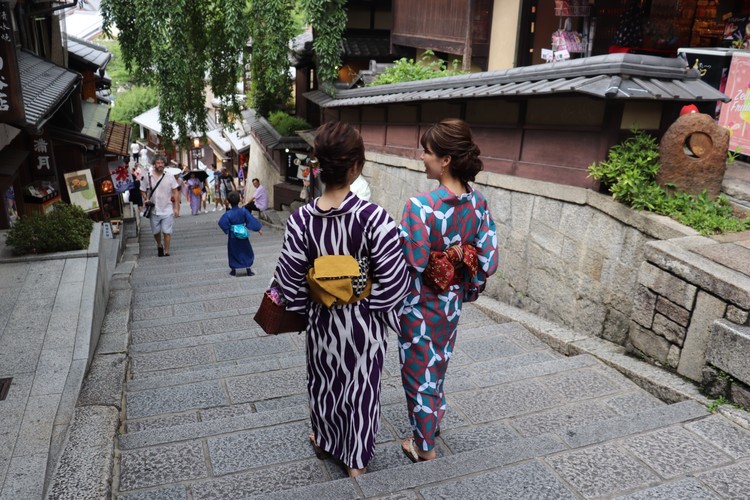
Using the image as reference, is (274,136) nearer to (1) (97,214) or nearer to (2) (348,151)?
Answer: (1) (97,214)

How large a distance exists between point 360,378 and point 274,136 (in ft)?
62.9

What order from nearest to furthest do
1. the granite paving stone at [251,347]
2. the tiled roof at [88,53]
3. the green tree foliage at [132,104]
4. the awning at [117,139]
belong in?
the granite paving stone at [251,347]
the tiled roof at [88,53]
the awning at [117,139]
the green tree foliage at [132,104]

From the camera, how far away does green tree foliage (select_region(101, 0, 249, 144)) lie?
46.9 feet

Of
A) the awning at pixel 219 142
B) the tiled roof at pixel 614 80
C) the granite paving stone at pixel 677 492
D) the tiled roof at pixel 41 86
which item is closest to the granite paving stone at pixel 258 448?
the granite paving stone at pixel 677 492

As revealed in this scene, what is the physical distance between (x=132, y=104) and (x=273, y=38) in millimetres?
28373

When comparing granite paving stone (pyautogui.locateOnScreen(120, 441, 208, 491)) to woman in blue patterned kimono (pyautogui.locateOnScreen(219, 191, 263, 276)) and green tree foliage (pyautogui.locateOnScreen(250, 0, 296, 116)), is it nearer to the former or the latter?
woman in blue patterned kimono (pyautogui.locateOnScreen(219, 191, 263, 276))

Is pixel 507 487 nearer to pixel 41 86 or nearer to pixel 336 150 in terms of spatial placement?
pixel 336 150

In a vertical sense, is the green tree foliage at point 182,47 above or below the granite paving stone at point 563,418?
above

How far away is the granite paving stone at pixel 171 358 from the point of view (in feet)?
17.3

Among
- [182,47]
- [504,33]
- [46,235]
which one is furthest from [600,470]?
[182,47]

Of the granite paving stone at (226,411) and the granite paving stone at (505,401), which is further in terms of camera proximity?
the granite paving stone at (226,411)

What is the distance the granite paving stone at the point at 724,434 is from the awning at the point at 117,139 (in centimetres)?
1768

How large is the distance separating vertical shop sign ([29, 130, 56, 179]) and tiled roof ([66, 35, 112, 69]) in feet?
19.6

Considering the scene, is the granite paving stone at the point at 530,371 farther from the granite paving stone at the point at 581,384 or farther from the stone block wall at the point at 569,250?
the stone block wall at the point at 569,250
